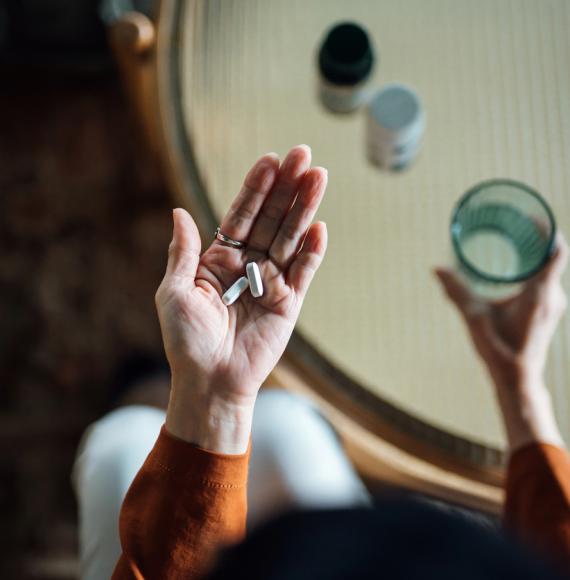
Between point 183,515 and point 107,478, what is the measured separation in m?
0.20

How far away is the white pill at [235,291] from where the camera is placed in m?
0.59

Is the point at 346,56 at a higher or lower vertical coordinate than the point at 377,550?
higher

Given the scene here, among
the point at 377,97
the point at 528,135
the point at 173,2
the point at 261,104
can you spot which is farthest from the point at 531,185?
the point at 173,2

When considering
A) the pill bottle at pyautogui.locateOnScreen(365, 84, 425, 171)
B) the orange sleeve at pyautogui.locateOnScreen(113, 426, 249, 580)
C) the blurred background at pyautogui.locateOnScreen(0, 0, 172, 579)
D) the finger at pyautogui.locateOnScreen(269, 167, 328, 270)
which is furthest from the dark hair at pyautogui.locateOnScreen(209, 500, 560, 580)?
the blurred background at pyautogui.locateOnScreen(0, 0, 172, 579)

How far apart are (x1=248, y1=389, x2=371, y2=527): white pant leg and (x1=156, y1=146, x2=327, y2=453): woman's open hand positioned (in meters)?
0.16

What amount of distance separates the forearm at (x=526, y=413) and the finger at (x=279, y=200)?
0.97 feet

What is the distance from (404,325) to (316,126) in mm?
265

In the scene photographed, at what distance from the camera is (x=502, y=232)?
27.6 inches

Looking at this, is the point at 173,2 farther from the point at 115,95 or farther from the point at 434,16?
the point at 115,95

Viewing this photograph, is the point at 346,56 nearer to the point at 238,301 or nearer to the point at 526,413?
the point at 238,301

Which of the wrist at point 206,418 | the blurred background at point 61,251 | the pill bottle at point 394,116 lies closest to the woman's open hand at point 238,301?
the wrist at point 206,418

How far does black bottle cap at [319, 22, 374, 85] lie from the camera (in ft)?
2.22

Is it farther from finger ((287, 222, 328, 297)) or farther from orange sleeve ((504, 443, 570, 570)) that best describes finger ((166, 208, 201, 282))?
orange sleeve ((504, 443, 570, 570))

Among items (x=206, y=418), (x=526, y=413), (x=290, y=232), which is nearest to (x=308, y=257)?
(x=290, y=232)
